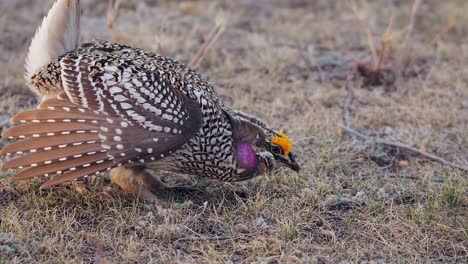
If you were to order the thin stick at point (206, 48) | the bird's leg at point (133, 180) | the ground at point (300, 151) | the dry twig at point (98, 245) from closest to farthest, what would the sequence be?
the dry twig at point (98, 245)
the ground at point (300, 151)
the bird's leg at point (133, 180)
the thin stick at point (206, 48)

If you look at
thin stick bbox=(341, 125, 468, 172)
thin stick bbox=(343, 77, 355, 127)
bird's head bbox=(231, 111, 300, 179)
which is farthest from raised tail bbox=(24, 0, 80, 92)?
thin stick bbox=(343, 77, 355, 127)

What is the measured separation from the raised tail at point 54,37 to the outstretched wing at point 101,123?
0.34 metres

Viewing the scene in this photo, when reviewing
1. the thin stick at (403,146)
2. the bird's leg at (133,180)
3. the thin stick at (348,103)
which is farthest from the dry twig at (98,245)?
the thin stick at (348,103)

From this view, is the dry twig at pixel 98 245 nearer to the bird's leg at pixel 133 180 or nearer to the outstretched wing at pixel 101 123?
the outstretched wing at pixel 101 123

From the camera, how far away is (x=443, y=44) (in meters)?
8.41

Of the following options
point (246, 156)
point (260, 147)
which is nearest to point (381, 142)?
point (260, 147)

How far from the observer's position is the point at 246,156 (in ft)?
15.9

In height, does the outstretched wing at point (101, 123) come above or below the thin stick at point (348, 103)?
above

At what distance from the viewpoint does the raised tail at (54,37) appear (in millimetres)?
4949

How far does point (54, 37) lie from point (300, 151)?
2.19 metres

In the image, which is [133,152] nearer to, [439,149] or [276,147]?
[276,147]

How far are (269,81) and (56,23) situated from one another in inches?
112

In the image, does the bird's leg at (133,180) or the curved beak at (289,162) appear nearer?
the bird's leg at (133,180)

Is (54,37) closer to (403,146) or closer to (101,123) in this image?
(101,123)
